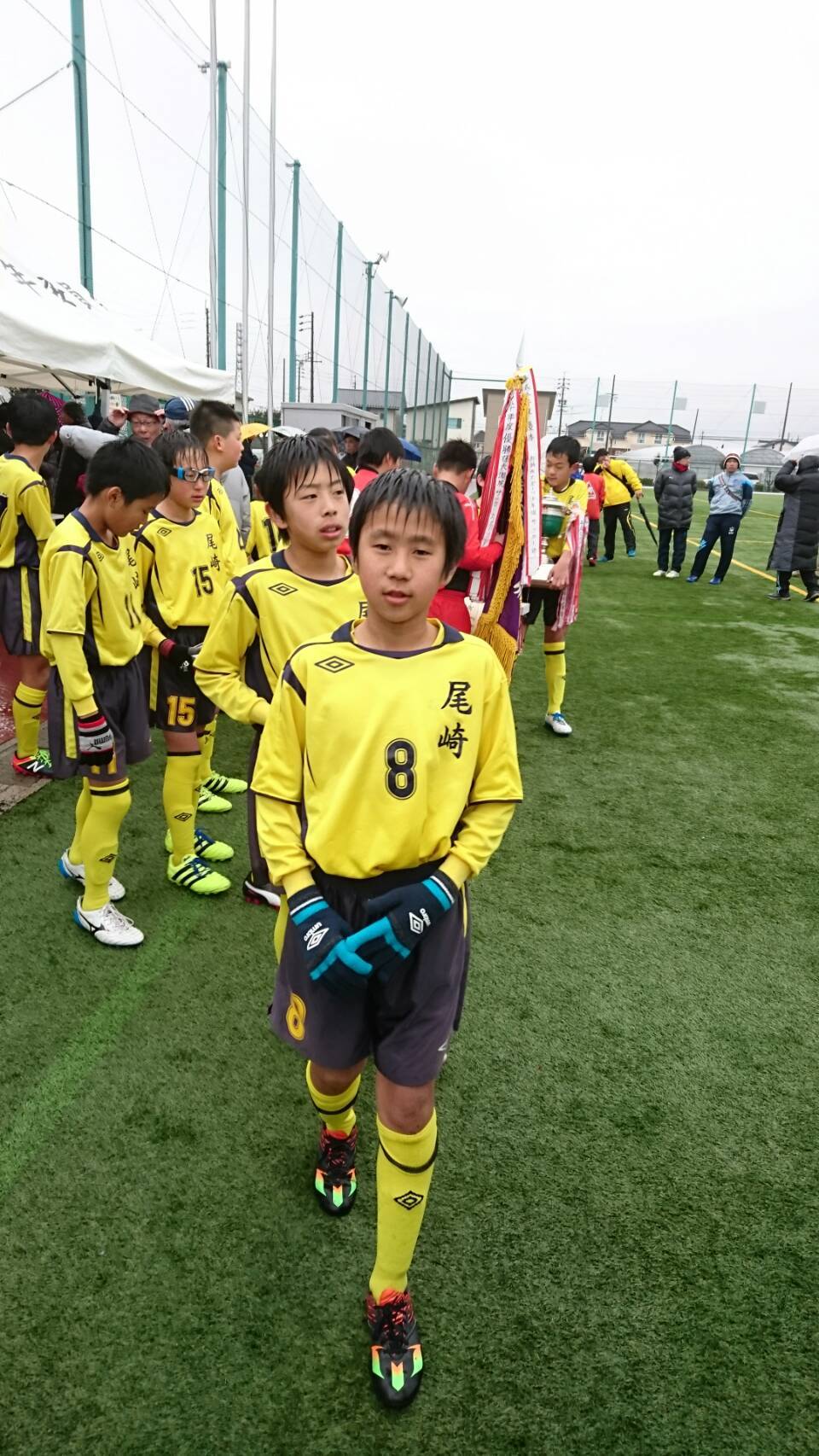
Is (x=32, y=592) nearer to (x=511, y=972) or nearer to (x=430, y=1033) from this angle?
(x=511, y=972)

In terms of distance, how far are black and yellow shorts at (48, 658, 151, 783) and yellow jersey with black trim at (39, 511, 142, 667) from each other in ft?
0.29

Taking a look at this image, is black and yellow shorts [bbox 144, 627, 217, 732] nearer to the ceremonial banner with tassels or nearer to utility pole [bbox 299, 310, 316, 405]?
the ceremonial banner with tassels

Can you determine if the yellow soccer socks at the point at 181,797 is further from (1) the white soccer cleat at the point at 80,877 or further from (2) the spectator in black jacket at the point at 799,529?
(2) the spectator in black jacket at the point at 799,529

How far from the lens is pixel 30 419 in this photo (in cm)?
407

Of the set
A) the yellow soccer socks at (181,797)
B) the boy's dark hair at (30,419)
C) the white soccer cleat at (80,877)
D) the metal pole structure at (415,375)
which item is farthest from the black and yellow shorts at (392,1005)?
the metal pole structure at (415,375)

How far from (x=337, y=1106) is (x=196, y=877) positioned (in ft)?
5.77

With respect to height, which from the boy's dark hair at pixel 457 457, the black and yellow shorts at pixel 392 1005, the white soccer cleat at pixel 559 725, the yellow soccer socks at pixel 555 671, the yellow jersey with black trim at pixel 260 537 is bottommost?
the white soccer cleat at pixel 559 725

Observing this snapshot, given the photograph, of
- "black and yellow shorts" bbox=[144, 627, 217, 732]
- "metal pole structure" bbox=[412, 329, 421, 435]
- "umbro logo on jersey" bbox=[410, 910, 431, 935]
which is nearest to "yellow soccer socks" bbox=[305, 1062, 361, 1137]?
"umbro logo on jersey" bbox=[410, 910, 431, 935]

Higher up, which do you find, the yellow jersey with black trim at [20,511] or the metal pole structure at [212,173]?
the metal pole structure at [212,173]

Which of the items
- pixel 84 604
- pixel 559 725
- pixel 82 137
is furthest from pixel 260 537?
pixel 82 137

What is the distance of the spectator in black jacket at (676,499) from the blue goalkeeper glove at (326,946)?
12160 millimetres

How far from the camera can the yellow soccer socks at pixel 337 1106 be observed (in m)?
1.92

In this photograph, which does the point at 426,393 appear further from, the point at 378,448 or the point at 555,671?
the point at 378,448

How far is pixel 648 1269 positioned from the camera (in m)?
1.99
